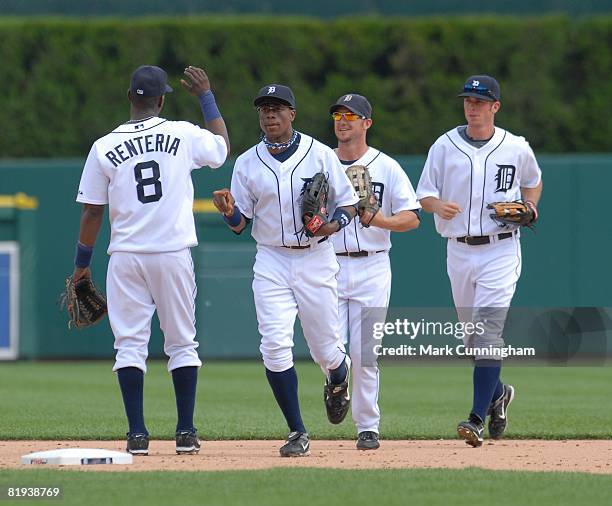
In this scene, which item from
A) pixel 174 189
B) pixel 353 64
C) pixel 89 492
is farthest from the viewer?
pixel 353 64

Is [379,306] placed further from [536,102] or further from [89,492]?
[536,102]

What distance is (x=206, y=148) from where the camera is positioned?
6953 millimetres

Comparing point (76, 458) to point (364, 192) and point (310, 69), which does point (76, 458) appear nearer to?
point (364, 192)

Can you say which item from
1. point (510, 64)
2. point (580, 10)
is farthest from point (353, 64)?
point (580, 10)

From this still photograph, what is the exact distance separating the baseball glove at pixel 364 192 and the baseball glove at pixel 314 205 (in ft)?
1.17

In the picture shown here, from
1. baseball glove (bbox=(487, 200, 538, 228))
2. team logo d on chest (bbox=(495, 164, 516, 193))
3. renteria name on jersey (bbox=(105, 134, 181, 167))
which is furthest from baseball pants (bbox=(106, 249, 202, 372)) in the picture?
team logo d on chest (bbox=(495, 164, 516, 193))

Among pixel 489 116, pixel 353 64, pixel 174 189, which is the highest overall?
pixel 353 64

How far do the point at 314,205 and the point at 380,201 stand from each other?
2.67ft

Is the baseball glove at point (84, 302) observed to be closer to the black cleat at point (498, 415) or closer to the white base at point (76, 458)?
the white base at point (76, 458)

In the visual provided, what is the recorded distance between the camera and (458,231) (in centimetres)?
785

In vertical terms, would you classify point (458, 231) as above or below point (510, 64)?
below

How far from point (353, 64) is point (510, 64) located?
6.50 ft

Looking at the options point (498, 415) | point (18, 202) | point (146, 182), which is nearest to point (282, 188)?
point (146, 182)

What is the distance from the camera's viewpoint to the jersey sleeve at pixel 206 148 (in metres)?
6.95
